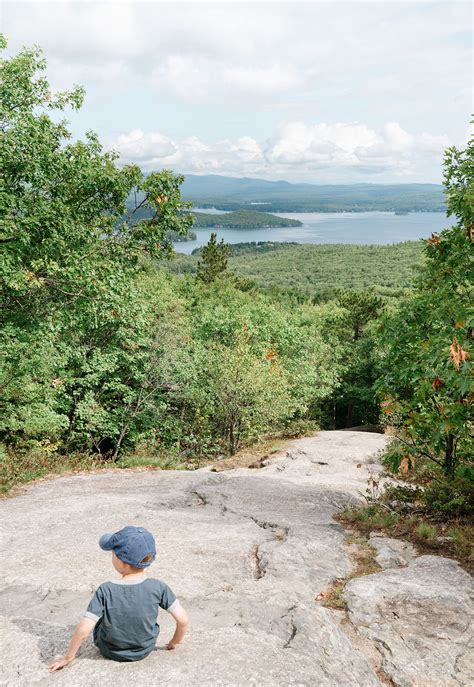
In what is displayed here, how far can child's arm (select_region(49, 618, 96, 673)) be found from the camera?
15.4ft

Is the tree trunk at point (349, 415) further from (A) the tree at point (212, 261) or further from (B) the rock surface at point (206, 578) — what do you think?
(B) the rock surface at point (206, 578)

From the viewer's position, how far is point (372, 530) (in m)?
10.3

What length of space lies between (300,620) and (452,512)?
18.1 feet

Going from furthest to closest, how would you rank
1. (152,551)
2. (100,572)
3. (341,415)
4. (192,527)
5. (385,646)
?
(341,415), (192,527), (100,572), (385,646), (152,551)

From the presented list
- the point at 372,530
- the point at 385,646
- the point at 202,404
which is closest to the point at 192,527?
the point at 372,530

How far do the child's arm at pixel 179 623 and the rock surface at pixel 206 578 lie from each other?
11 centimetres

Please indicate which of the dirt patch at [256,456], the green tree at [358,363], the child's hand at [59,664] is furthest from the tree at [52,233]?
the green tree at [358,363]

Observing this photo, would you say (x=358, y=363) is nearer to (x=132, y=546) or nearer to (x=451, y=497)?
(x=451, y=497)

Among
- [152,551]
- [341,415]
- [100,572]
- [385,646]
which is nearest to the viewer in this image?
[152,551]

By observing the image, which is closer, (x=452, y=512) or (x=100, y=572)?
(x=100, y=572)

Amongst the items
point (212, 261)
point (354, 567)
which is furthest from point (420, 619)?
point (212, 261)

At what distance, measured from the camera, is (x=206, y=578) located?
749 centimetres

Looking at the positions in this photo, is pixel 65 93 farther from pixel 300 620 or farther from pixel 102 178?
pixel 300 620

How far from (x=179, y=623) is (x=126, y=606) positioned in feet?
2.00
